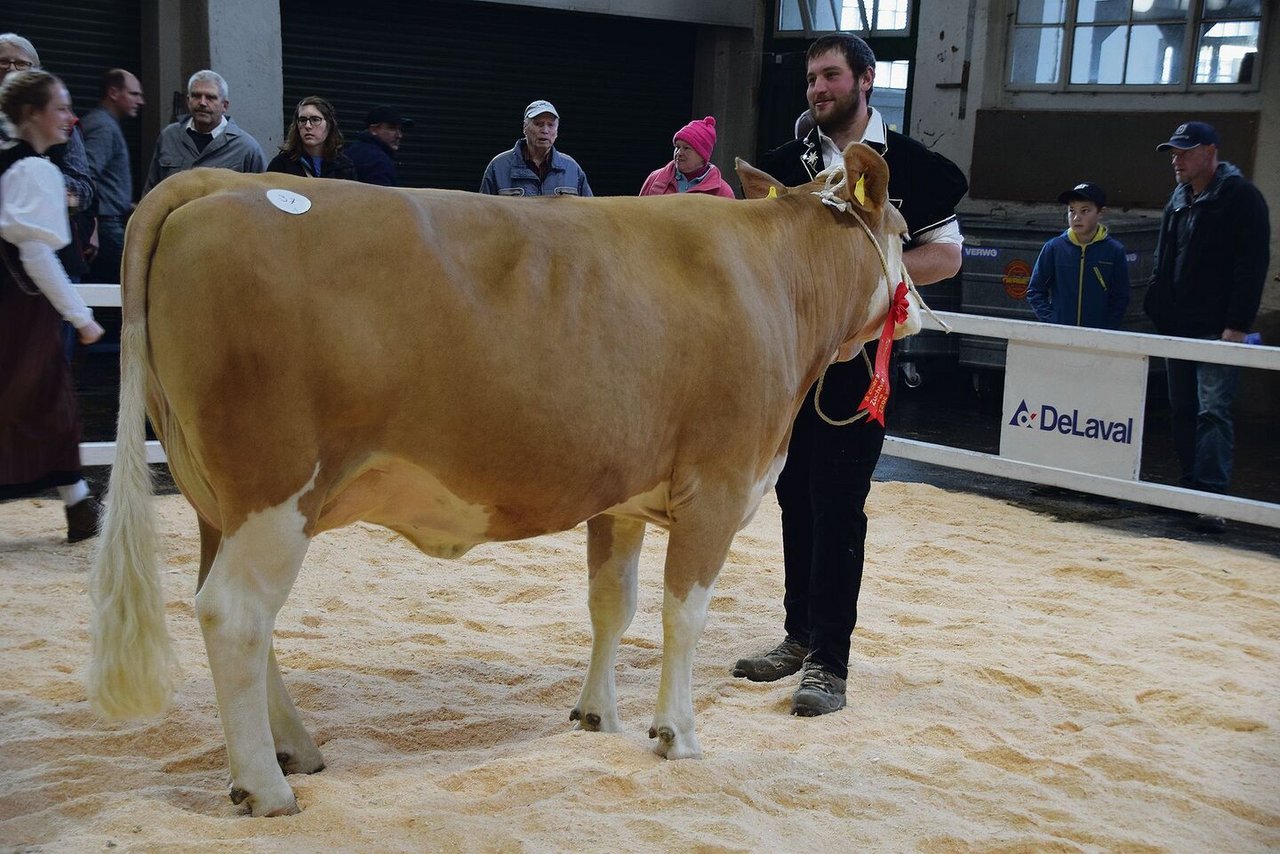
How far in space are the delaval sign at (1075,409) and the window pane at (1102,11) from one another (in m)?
6.55

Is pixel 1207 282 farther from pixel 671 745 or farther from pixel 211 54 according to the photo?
pixel 211 54

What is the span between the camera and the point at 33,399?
19.4 feet

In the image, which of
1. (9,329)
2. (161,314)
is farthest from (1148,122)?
(161,314)

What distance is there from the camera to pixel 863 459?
4492 mm

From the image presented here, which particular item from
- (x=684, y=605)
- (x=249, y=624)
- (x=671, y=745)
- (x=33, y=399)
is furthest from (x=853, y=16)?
(x=249, y=624)

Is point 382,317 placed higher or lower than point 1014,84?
lower

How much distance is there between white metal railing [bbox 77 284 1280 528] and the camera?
6766 millimetres

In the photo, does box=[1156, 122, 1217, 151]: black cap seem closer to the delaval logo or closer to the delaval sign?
the delaval sign

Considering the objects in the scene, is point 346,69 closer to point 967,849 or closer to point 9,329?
point 9,329

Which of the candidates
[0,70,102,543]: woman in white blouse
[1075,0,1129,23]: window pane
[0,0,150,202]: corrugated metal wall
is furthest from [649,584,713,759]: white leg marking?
[1075,0,1129,23]: window pane

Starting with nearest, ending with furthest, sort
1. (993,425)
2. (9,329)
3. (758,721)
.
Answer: (758,721) → (9,329) → (993,425)

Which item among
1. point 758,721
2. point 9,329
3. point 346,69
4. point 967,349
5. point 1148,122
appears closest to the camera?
point 758,721

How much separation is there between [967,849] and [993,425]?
743 cm

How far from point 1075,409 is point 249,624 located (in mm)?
5631
